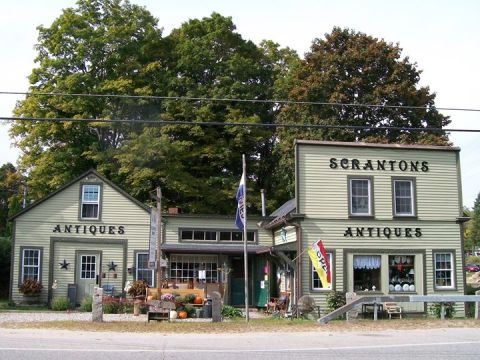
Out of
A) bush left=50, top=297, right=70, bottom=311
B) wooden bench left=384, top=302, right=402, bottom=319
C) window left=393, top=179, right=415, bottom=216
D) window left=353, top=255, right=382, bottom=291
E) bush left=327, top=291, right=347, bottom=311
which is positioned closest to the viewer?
wooden bench left=384, top=302, right=402, bottom=319

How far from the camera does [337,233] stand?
24.1 meters

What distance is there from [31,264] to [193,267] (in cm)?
774

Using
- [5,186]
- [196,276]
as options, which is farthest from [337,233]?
[5,186]

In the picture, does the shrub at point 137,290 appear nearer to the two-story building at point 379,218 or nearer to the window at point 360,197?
the two-story building at point 379,218

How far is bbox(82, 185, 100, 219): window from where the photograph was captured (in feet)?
96.3

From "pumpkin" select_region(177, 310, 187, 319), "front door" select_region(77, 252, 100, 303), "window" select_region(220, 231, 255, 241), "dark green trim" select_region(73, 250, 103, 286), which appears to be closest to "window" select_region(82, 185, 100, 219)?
"dark green trim" select_region(73, 250, 103, 286)

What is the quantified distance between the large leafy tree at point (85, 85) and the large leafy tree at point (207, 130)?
2089 mm

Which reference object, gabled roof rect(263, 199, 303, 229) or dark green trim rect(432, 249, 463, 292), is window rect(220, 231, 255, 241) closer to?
gabled roof rect(263, 199, 303, 229)

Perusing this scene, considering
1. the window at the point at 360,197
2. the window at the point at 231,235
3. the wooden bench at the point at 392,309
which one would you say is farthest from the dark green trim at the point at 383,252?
the window at the point at 231,235

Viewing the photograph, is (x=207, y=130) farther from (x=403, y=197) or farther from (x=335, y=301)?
(x=335, y=301)

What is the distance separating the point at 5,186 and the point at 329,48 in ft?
130

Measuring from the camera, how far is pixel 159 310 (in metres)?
19.2

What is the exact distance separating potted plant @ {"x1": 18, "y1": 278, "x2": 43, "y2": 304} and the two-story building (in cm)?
1181

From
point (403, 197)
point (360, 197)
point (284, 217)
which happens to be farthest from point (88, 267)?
point (403, 197)
